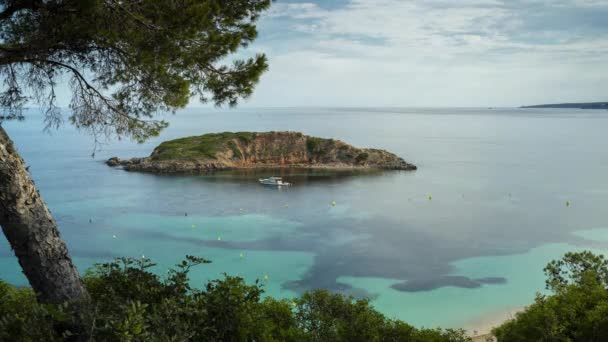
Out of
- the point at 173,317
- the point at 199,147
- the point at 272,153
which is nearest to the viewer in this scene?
the point at 173,317

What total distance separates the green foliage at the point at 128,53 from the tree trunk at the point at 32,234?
2420 millimetres

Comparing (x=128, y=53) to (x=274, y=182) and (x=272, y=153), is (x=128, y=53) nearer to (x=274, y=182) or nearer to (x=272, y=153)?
(x=274, y=182)

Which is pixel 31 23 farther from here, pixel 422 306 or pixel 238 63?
pixel 422 306

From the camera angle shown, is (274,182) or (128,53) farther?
(274,182)

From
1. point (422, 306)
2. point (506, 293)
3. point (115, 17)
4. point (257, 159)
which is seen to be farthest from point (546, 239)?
point (257, 159)

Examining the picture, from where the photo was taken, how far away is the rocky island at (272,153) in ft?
277

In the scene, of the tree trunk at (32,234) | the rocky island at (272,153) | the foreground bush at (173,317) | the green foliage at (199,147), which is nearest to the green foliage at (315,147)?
the rocky island at (272,153)

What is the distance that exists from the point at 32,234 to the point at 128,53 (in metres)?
3.83

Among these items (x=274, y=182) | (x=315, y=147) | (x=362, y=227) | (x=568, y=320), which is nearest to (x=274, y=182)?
(x=274, y=182)

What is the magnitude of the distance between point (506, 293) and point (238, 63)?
27.7 m

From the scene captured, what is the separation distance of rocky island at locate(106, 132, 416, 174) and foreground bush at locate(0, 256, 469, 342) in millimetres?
73052

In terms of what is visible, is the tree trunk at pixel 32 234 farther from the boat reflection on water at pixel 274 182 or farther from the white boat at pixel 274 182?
the white boat at pixel 274 182

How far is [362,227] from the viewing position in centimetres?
4734

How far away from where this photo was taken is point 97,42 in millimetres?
9133
